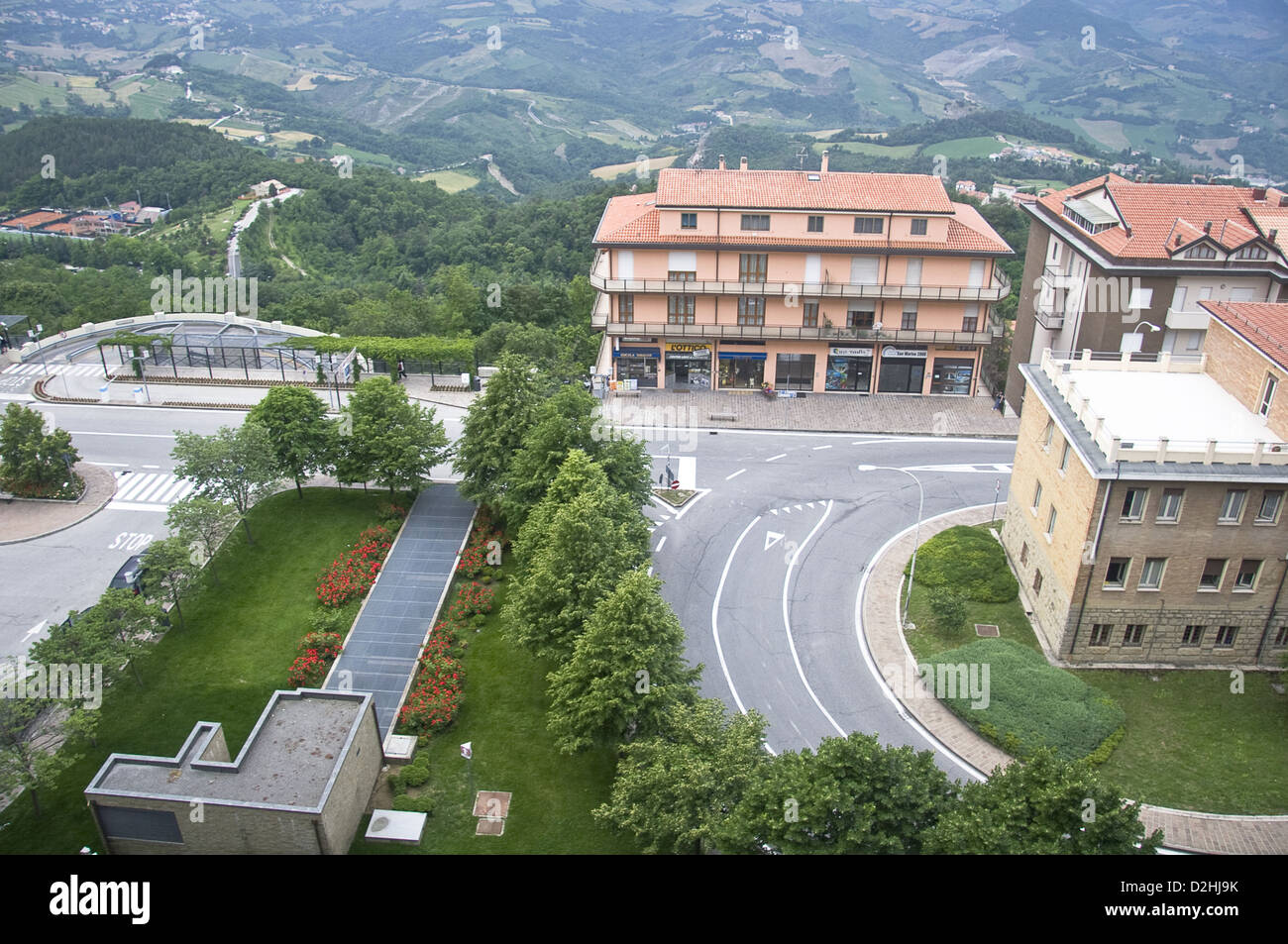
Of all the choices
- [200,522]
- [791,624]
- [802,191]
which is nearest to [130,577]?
[200,522]

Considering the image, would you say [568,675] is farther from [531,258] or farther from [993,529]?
[531,258]

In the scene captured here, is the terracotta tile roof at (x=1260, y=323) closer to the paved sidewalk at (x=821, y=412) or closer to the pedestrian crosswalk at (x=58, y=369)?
the paved sidewalk at (x=821, y=412)

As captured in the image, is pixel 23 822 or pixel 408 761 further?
pixel 408 761

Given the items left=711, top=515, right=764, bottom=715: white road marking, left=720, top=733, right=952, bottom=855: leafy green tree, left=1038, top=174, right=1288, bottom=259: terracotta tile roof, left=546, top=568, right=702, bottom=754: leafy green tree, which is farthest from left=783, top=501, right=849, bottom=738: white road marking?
left=1038, top=174, right=1288, bottom=259: terracotta tile roof

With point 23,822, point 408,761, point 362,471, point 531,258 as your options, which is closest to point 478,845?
point 408,761

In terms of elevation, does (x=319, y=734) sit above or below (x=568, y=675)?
below
